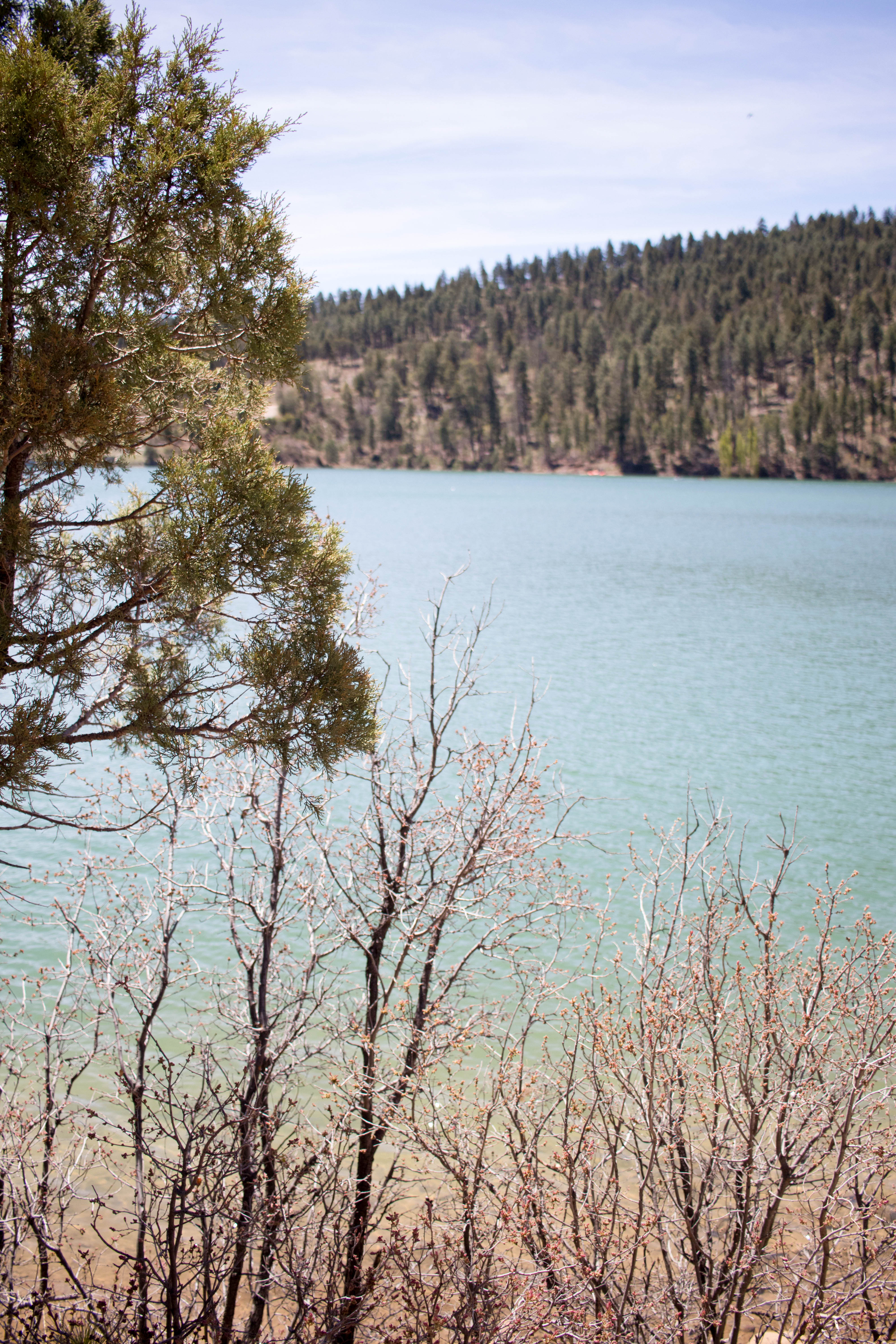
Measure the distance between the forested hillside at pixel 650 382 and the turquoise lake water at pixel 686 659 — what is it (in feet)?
190

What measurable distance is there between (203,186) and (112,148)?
39 centimetres

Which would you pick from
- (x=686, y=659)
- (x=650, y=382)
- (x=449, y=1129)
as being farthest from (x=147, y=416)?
(x=650, y=382)

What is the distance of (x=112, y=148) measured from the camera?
436 centimetres

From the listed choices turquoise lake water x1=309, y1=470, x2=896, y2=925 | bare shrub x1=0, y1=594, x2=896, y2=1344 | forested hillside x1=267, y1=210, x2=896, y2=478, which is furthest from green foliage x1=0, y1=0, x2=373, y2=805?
forested hillside x1=267, y1=210, x2=896, y2=478

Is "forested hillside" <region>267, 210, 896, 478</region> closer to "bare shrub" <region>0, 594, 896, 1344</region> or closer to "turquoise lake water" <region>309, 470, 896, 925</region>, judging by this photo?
"turquoise lake water" <region>309, 470, 896, 925</region>

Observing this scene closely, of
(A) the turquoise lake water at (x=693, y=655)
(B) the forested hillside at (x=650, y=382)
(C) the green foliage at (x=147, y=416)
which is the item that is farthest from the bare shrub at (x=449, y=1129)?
(B) the forested hillside at (x=650, y=382)

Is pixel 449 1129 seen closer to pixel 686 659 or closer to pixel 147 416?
pixel 147 416

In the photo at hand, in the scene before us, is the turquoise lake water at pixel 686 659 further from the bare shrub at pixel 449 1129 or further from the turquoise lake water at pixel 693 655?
the bare shrub at pixel 449 1129

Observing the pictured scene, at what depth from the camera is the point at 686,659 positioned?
2514 cm

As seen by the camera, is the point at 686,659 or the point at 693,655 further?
the point at 693,655

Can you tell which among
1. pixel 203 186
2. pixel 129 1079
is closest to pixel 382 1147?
pixel 129 1079

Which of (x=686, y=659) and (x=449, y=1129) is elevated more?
(x=686, y=659)

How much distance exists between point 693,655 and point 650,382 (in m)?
101

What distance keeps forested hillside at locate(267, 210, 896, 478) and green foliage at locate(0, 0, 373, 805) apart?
312 feet
